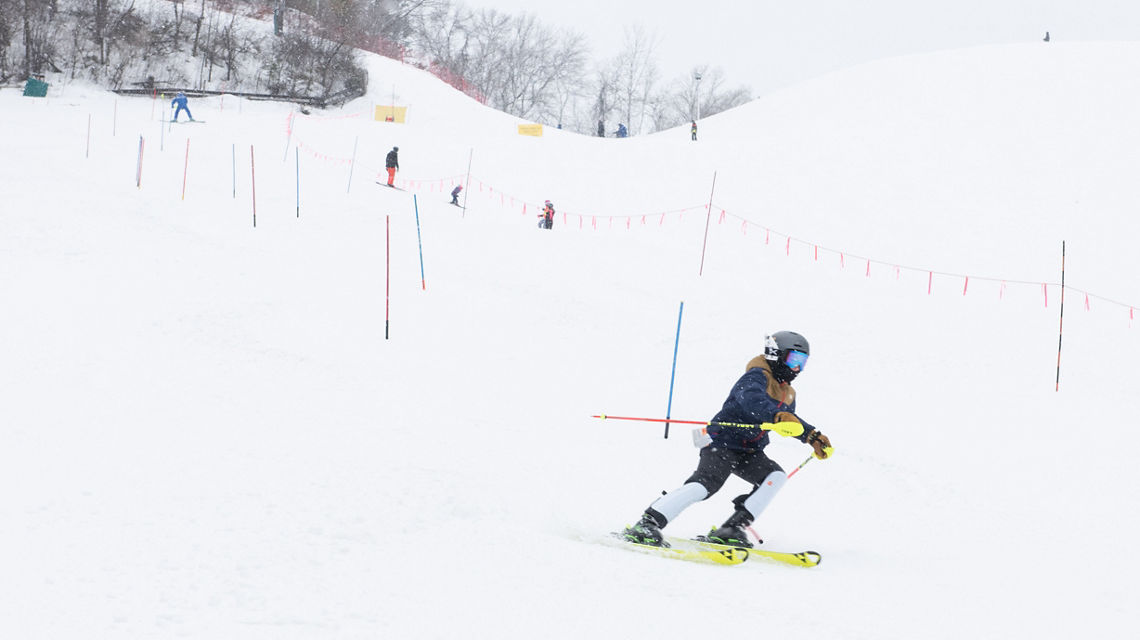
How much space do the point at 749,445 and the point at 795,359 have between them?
726 mm

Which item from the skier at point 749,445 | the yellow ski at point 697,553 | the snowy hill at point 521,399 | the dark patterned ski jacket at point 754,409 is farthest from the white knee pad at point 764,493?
the snowy hill at point 521,399

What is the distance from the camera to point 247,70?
41344 millimetres

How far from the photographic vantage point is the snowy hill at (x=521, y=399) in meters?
4.71

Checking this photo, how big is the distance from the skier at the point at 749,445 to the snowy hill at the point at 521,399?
0.42 meters

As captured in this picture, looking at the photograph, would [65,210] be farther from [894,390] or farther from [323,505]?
[894,390]

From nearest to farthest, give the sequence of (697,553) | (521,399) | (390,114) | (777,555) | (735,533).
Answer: (697,553), (777,555), (735,533), (521,399), (390,114)

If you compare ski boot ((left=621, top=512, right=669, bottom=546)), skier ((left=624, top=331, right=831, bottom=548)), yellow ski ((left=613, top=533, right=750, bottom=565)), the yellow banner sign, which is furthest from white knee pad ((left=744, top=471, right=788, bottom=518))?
the yellow banner sign

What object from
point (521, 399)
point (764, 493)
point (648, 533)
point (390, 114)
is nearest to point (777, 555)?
point (764, 493)

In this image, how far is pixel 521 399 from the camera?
10.3 m

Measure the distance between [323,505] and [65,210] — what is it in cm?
1342

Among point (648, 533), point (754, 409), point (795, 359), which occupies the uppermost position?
point (795, 359)

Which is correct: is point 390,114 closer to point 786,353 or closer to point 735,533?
point 786,353

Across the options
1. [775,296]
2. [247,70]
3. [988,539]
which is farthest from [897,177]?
[247,70]

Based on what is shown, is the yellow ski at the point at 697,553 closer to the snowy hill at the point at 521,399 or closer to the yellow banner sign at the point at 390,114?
the snowy hill at the point at 521,399
